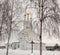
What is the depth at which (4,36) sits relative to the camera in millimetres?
2607

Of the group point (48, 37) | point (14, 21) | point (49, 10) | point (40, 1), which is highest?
point (40, 1)

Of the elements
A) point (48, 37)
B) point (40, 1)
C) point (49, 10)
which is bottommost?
point (48, 37)

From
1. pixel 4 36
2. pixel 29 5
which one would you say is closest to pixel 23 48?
pixel 4 36

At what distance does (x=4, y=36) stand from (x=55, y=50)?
0.97 metres

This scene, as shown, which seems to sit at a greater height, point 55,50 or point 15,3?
point 15,3

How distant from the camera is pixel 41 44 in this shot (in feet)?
8.25

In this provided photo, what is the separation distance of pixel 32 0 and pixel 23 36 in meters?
0.72

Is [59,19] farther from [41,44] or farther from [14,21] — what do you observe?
[14,21]

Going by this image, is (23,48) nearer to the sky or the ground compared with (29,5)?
nearer to the ground

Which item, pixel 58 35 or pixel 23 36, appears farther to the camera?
pixel 23 36

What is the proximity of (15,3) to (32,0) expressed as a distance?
339mm

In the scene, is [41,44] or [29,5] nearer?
[41,44]

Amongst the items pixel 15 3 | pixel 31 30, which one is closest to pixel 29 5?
pixel 15 3

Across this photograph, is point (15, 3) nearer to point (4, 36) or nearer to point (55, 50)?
point (4, 36)
